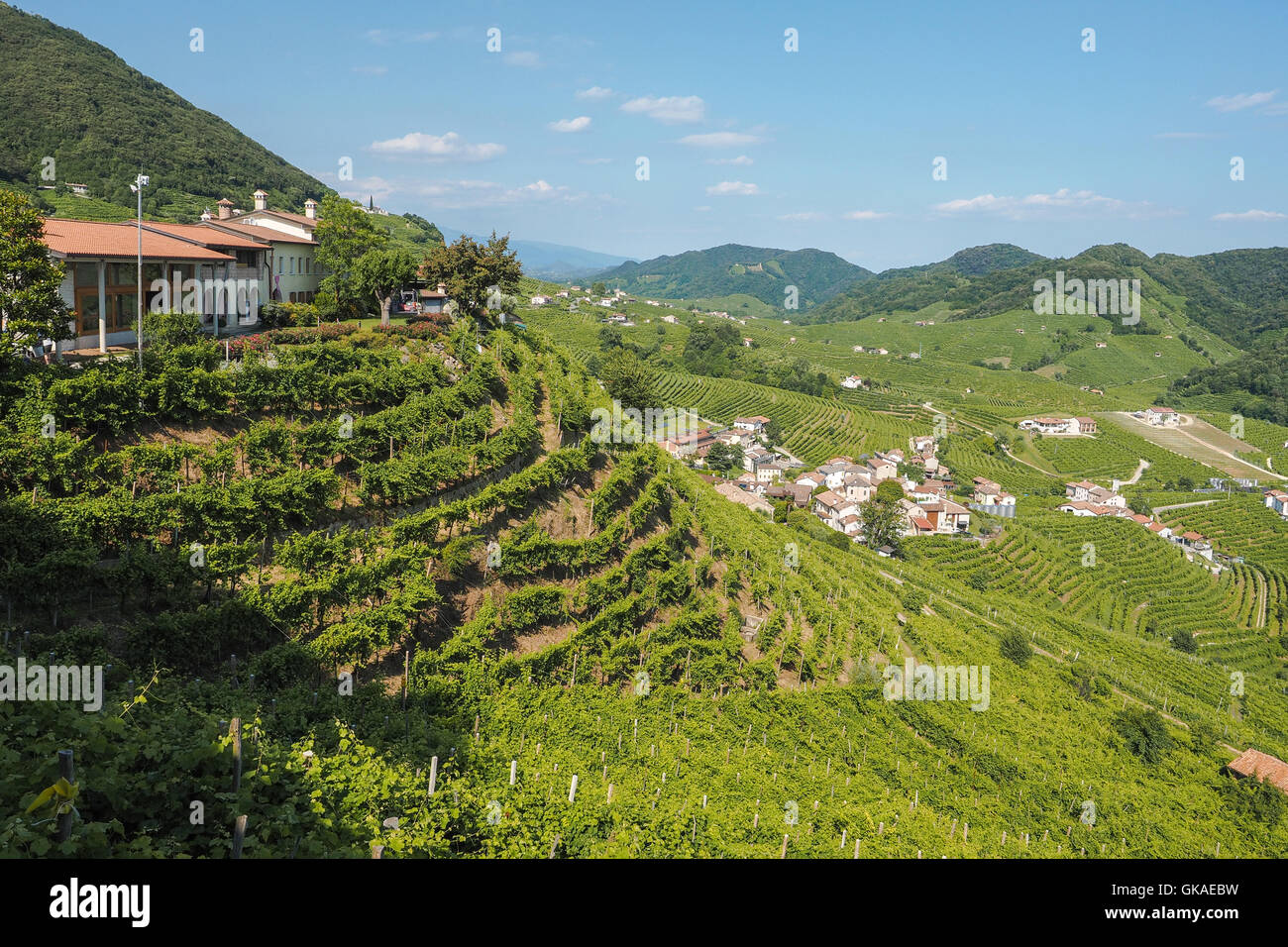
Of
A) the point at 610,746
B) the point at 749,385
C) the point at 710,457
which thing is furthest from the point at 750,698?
the point at 749,385

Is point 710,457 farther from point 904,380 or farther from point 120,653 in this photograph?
point 904,380

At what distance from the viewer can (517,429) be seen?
2225 centimetres

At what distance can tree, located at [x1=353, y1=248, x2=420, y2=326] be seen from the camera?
28125 millimetres

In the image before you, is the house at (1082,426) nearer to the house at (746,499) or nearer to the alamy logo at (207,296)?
the house at (746,499)

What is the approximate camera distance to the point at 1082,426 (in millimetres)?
117562

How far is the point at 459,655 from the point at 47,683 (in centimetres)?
771

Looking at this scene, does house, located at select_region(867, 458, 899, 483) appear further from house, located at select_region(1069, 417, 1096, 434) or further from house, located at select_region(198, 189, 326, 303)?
house, located at select_region(198, 189, 326, 303)

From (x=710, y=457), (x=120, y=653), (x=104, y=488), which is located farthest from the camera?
(x=710, y=457)

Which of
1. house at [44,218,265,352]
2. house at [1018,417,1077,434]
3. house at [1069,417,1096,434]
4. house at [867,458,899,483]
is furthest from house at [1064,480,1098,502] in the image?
house at [44,218,265,352]

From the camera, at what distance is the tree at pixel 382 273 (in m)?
28.1
